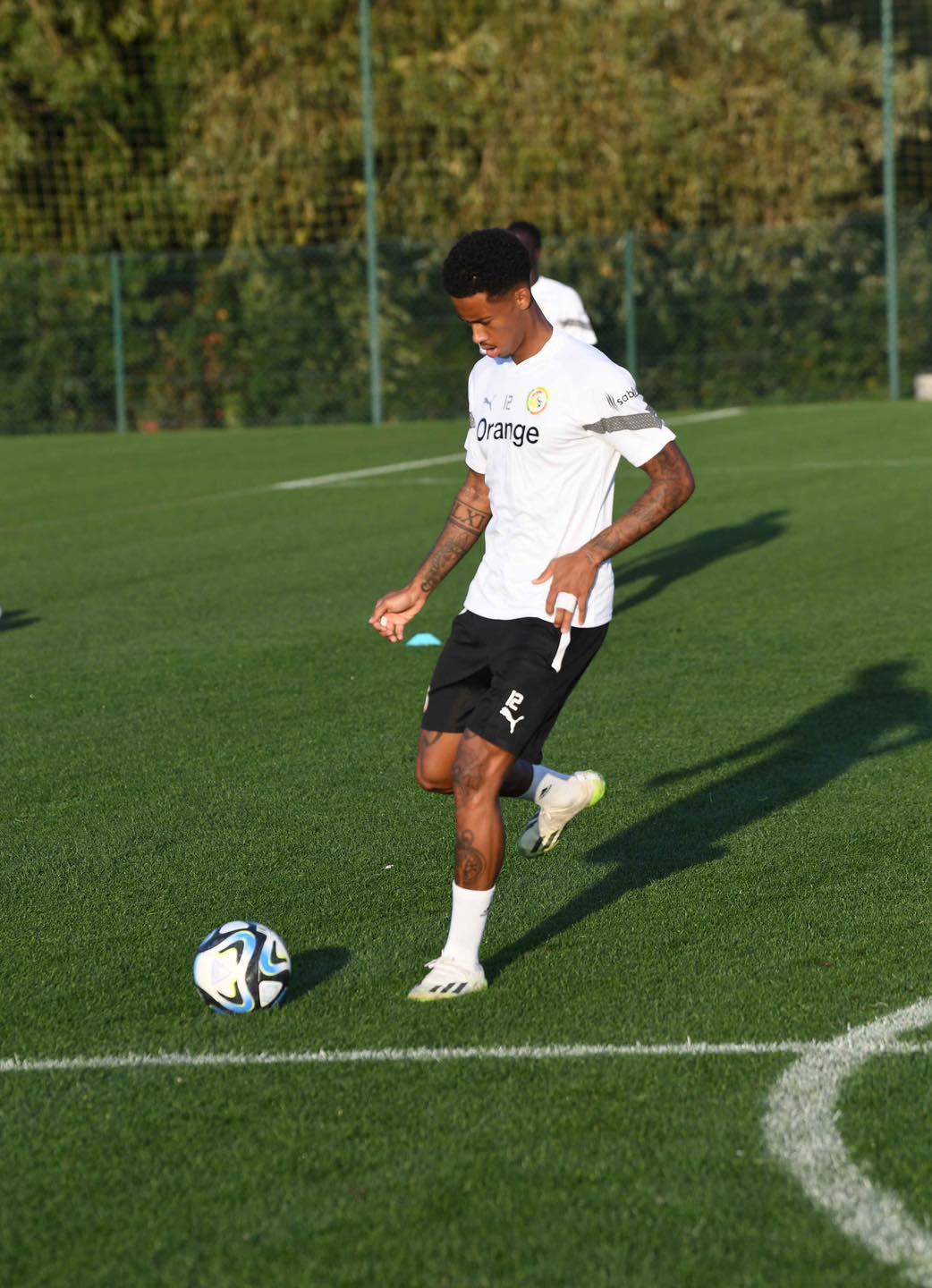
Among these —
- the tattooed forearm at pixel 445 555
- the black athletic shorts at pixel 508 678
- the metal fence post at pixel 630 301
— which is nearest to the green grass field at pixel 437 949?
the black athletic shorts at pixel 508 678

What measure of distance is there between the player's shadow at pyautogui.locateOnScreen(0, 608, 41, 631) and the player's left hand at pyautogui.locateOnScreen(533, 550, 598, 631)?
7519 millimetres

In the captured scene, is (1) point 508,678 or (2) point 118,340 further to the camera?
(2) point 118,340

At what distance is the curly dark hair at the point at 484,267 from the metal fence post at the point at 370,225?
24.3 m

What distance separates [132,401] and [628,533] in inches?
1046

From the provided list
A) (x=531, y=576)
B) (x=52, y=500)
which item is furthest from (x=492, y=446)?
(x=52, y=500)

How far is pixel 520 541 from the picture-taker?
5.49m

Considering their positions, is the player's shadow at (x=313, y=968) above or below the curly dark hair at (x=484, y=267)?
below

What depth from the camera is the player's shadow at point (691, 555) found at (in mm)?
13141

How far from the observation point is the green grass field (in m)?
3.82

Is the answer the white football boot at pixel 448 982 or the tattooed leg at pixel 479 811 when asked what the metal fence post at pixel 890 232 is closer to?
the tattooed leg at pixel 479 811

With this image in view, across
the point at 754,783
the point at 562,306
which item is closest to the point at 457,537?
the point at 754,783

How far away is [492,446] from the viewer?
219 inches

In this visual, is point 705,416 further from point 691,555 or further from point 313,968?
point 313,968

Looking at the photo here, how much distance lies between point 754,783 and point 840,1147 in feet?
11.6
